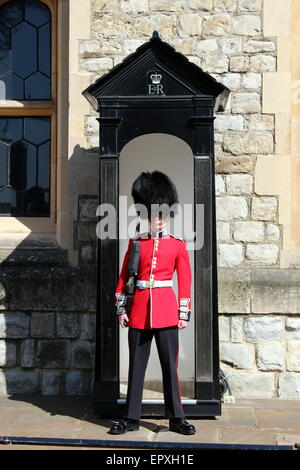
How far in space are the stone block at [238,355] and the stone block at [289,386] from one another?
225 mm

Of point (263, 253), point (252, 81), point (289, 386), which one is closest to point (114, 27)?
point (252, 81)

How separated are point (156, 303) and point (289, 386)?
152cm

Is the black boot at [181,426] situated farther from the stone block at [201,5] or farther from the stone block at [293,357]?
the stone block at [201,5]

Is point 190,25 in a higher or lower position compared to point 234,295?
higher

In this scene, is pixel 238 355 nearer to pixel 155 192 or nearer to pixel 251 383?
pixel 251 383

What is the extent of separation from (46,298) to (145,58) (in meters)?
1.88

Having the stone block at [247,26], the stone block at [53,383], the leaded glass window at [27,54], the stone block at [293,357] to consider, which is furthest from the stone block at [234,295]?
the leaded glass window at [27,54]

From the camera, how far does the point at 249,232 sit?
6.00 metres

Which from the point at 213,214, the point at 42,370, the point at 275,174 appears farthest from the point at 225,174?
the point at 42,370

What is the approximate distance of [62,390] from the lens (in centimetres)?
604

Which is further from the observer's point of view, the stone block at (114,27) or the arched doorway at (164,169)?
the stone block at (114,27)

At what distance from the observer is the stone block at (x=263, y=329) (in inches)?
232

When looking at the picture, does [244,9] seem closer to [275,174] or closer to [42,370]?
[275,174]

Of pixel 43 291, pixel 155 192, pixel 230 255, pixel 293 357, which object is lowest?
pixel 293 357
